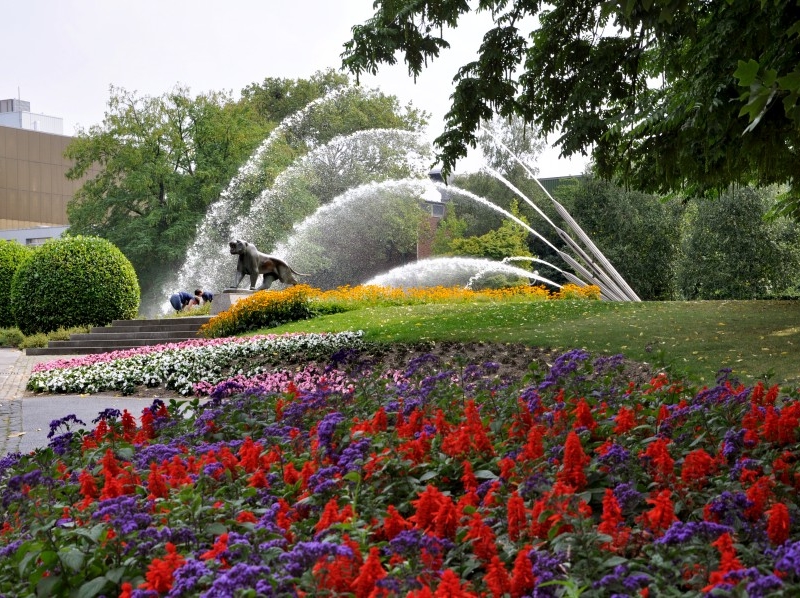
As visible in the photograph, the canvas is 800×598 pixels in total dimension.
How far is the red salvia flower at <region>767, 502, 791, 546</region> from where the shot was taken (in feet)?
8.19

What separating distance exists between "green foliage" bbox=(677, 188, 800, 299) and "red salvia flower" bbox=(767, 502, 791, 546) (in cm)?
2347

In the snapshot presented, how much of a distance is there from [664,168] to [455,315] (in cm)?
492

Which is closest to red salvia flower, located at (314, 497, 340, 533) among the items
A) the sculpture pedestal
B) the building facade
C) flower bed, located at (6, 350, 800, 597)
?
flower bed, located at (6, 350, 800, 597)

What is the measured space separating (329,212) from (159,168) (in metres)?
9.03

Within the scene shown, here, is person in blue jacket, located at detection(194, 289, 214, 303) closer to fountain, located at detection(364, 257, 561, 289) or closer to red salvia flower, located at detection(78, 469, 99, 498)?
fountain, located at detection(364, 257, 561, 289)

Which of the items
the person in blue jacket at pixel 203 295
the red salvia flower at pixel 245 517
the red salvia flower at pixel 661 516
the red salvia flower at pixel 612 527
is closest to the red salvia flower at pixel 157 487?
the red salvia flower at pixel 245 517

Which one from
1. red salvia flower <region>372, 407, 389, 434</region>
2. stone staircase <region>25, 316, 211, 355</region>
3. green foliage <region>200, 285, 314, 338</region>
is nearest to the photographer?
red salvia flower <region>372, 407, 389, 434</region>

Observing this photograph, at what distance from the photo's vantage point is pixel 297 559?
2.40 meters

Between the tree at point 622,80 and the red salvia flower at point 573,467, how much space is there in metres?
4.66

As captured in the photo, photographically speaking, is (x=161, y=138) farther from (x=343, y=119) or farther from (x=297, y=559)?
(x=297, y=559)

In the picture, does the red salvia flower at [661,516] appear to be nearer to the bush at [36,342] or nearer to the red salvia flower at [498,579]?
the red salvia flower at [498,579]

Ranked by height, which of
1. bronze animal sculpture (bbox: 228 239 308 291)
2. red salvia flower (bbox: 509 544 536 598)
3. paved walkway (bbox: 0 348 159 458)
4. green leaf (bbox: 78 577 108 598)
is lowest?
paved walkway (bbox: 0 348 159 458)

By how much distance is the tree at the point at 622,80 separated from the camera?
7832 mm

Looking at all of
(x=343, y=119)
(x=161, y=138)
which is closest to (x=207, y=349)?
(x=161, y=138)
